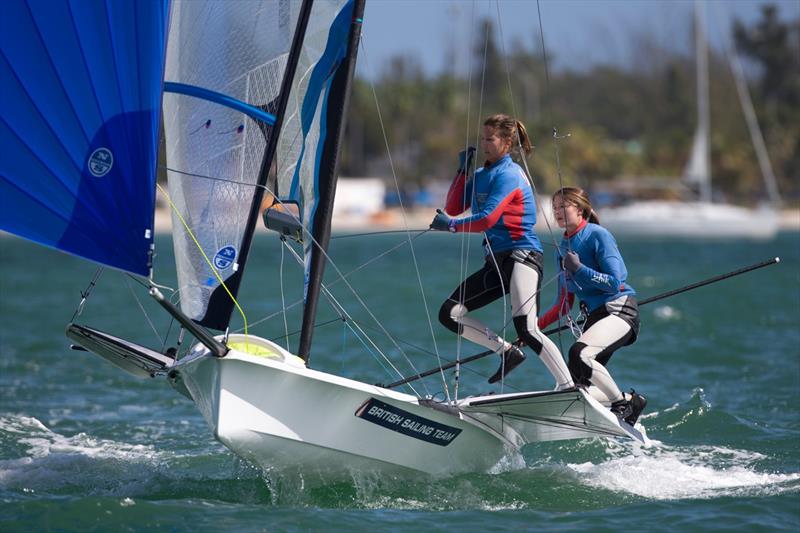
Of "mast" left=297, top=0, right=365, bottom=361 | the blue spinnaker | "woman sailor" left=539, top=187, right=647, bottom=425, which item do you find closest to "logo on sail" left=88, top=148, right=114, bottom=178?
the blue spinnaker

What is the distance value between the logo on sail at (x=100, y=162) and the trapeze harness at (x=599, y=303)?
8.65 feet

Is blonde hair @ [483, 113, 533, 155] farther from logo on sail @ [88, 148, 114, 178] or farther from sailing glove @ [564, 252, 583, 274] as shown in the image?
logo on sail @ [88, 148, 114, 178]

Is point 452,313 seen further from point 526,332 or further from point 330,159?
point 330,159

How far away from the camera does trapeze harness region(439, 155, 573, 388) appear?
6906 millimetres

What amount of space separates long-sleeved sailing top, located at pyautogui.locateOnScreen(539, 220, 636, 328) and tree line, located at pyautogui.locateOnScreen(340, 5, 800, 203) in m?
45.3

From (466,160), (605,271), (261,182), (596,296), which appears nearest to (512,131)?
(466,160)

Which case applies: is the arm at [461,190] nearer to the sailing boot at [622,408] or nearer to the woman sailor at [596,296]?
the woman sailor at [596,296]

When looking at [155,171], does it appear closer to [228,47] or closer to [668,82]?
[228,47]

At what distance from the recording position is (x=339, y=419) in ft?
21.4

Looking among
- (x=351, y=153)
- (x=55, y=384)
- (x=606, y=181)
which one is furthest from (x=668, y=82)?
(x=55, y=384)

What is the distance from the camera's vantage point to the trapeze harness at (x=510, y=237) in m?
6.91

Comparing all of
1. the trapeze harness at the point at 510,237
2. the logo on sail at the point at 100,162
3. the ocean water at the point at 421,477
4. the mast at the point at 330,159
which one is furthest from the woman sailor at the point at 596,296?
the logo on sail at the point at 100,162

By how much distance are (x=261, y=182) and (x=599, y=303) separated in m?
2.13

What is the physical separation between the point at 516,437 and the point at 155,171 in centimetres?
270
